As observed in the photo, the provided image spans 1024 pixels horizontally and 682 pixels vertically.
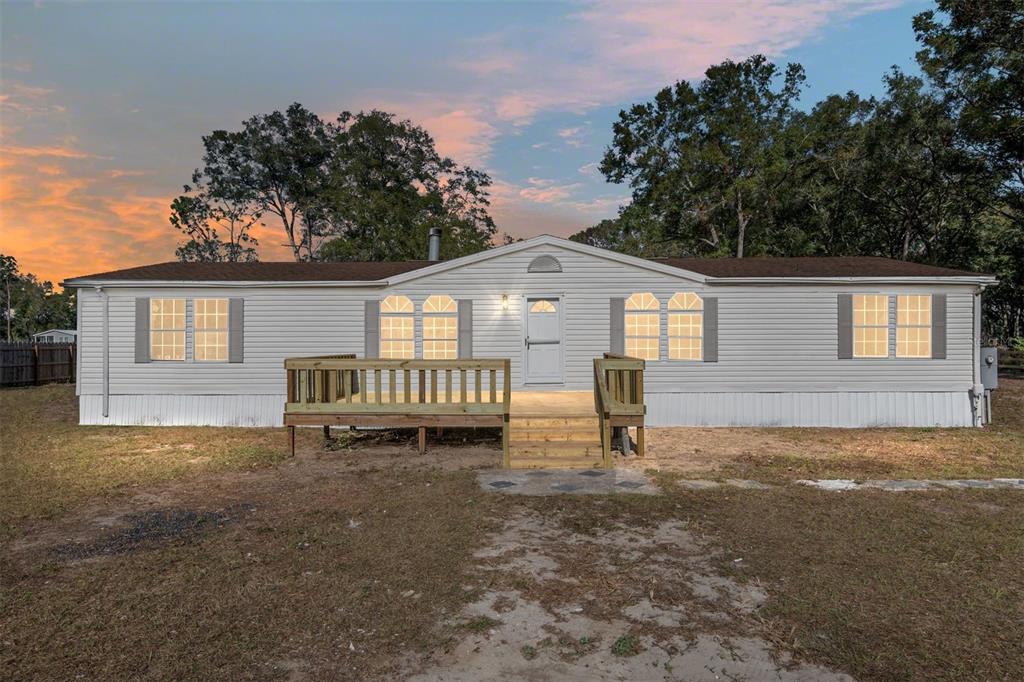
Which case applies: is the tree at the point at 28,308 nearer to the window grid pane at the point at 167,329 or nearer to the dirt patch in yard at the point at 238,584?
the window grid pane at the point at 167,329

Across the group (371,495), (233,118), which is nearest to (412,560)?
(371,495)

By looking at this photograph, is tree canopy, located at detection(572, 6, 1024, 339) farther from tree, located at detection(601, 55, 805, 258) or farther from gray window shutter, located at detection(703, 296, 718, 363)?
gray window shutter, located at detection(703, 296, 718, 363)

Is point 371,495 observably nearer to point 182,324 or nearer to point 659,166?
point 182,324

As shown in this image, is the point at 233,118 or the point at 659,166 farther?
the point at 233,118

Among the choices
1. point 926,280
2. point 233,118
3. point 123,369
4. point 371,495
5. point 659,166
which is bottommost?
point 371,495

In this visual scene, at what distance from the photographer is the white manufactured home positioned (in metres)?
12.3

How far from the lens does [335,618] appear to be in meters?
3.64

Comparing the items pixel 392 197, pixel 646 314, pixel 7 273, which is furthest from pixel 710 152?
pixel 7 273

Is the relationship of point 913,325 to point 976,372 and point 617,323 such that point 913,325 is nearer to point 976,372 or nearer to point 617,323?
point 976,372

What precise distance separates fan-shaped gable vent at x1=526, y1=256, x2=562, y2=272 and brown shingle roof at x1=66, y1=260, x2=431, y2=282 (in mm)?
3046

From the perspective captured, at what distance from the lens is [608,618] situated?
368cm

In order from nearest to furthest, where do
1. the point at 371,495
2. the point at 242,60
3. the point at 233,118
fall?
1. the point at 371,495
2. the point at 242,60
3. the point at 233,118

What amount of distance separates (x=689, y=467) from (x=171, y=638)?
6.82 metres

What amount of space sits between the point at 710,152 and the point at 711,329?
21.4m
